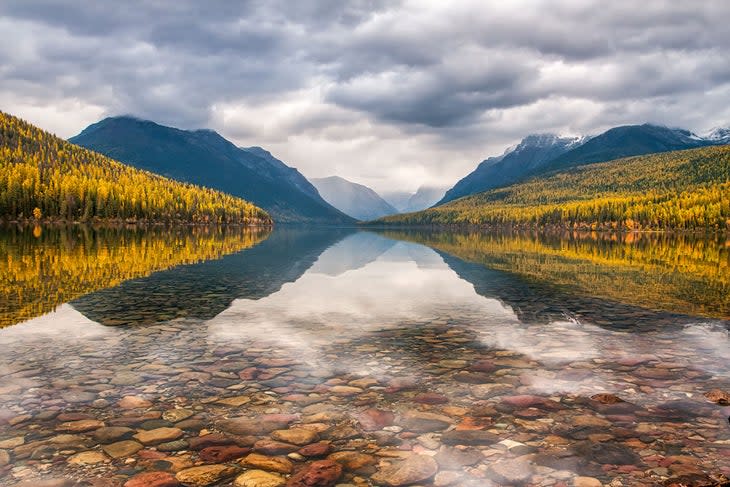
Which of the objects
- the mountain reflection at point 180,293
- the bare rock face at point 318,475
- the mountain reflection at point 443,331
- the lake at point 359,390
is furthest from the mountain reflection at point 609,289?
the bare rock face at point 318,475

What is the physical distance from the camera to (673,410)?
11.5m

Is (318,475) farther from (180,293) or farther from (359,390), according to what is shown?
(180,293)

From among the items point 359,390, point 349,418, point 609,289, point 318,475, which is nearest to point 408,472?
point 318,475

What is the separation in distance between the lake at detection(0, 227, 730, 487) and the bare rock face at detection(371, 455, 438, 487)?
0.13ft

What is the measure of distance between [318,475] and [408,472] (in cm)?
159

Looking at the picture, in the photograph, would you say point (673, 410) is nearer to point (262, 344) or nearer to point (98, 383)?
point (262, 344)

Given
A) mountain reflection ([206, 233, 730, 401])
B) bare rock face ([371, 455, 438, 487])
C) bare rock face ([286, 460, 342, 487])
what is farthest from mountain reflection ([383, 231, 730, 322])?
bare rock face ([286, 460, 342, 487])

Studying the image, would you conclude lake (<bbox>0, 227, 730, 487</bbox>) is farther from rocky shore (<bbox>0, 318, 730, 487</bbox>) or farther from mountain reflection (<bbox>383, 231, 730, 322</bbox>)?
mountain reflection (<bbox>383, 231, 730, 322</bbox>)

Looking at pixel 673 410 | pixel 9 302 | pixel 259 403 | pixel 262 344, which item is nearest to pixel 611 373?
pixel 673 410

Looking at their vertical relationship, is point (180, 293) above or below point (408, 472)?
above

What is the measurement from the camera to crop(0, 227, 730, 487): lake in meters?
8.73

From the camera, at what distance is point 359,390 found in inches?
507

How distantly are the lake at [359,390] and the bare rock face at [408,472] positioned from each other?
0.13 ft

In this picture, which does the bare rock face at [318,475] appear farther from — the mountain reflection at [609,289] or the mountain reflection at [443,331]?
the mountain reflection at [609,289]
